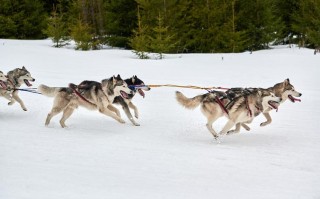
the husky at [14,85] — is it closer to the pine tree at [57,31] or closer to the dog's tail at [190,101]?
the dog's tail at [190,101]

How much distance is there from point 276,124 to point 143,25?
10618 millimetres

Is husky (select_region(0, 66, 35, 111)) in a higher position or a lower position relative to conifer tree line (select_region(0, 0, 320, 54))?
lower

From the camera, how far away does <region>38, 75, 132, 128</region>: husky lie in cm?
641

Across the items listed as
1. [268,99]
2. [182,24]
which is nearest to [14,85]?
[268,99]

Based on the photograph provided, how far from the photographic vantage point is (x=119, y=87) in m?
6.40

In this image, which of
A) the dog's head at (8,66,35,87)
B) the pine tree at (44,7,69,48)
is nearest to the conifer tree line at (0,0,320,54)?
the pine tree at (44,7,69,48)

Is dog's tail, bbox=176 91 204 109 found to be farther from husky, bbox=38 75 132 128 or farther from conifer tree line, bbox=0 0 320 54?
conifer tree line, bbox=0 0 320 54

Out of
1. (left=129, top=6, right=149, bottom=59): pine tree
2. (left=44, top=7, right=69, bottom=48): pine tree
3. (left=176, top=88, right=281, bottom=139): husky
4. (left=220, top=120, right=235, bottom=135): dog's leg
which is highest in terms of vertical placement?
(left=44, top=7, right=69, bottom=48): pine tree

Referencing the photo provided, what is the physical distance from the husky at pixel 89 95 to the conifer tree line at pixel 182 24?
8349 mm

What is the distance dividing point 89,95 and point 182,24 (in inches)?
425

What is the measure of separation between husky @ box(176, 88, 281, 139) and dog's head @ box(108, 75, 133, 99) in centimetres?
137

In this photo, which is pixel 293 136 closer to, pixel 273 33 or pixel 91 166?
pixel 91 166

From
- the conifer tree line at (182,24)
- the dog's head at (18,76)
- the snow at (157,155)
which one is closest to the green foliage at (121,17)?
the conifer tree line at (182,24)

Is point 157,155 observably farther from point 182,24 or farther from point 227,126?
point 182,24
